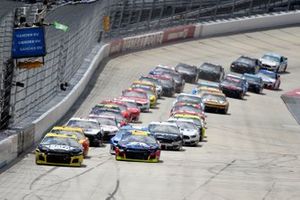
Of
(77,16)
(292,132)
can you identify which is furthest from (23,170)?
(292,132)

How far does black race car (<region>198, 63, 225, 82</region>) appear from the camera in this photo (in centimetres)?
5884

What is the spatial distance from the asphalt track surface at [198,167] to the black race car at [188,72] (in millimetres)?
799

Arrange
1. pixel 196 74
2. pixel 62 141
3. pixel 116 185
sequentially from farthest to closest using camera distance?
pixel 196 74 → pixel 62 141 → pixel 116 185

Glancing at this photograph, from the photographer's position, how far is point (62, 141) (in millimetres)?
29219

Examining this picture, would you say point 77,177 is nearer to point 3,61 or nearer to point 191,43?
point 3,61

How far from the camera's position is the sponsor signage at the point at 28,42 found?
29.1 metres

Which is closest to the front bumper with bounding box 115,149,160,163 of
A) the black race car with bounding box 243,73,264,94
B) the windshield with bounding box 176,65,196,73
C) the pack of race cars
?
the pack of race cars

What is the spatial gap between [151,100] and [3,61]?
719 inches

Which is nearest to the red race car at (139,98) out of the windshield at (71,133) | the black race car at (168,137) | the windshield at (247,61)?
the black race car at (168,137)

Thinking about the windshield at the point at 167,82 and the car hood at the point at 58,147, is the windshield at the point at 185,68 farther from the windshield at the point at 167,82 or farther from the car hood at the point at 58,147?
the car hood at the point at 58,147

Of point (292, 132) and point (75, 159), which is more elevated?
point (75, 159)

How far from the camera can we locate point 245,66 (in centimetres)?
6281

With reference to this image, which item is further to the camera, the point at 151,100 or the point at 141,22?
the point at 141,22

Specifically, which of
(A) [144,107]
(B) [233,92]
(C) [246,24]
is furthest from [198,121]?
(C) [246,24]
